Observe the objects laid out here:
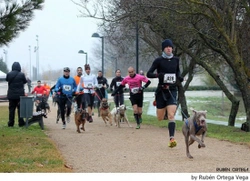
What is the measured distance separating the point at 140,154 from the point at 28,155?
243 cm

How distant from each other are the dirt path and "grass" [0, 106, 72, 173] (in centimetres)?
35

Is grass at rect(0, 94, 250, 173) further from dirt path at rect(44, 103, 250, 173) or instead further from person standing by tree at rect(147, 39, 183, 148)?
person standing by tree at rect(147, 39, 183, 148)

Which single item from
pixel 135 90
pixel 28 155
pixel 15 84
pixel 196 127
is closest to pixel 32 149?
pixel 28 155

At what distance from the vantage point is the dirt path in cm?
1005

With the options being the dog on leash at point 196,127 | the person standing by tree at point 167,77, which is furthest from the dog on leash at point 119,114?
the dog on leash at point 196,127

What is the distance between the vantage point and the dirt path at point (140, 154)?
33.0ft

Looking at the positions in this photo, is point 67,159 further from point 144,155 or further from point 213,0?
point 213,0

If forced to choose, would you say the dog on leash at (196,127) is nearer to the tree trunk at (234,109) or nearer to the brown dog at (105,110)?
the brown dog at (105,110)

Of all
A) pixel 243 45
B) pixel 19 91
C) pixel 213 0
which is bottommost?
pixel 19 91

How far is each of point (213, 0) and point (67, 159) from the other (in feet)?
33.6

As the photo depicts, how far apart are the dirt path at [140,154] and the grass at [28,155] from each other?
35cm

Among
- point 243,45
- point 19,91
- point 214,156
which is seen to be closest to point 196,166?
point 214,156

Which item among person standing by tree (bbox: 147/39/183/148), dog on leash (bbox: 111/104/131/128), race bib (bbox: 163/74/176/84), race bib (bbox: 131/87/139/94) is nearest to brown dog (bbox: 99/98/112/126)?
dog on leash (bbox: 111/104/131/128)

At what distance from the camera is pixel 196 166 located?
10.1 m
